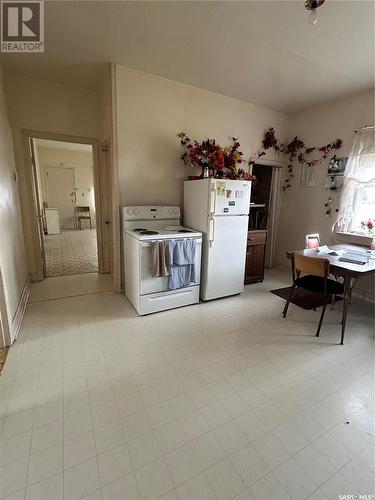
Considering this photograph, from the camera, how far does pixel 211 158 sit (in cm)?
313

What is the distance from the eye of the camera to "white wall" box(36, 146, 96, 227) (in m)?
7.45

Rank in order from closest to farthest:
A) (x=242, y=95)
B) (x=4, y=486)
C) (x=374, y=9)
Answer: (x=4, y=486) < (x=374, y=9) < (x=242, y=95)

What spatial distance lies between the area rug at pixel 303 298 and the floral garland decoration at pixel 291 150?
1.98 meters

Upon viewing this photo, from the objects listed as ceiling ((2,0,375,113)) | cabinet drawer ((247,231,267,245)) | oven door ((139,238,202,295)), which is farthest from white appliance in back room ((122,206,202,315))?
ceiling ((2,0,375,113))

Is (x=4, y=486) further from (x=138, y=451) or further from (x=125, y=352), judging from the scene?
(x=125, y=352)

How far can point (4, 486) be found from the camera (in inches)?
44.3

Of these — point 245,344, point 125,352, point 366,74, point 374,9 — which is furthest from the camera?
point 366,74

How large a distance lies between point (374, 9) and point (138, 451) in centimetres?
344

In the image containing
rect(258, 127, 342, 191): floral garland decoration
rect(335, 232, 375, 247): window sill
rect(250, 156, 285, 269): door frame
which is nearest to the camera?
rect(335, 232, 375, 247): window sill

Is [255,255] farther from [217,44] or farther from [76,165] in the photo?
[76,165]

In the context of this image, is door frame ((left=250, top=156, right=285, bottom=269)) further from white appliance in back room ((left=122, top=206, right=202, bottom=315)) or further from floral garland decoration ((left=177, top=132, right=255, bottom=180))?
white appliance in back room ((left=122, top=206, right=202, bottom=315))

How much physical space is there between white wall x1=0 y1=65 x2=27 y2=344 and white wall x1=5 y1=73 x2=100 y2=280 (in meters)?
0.21

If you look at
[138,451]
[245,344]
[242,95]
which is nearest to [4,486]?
[138,451]

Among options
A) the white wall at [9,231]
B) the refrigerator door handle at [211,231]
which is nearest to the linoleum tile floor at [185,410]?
the white wall at [9,231]
